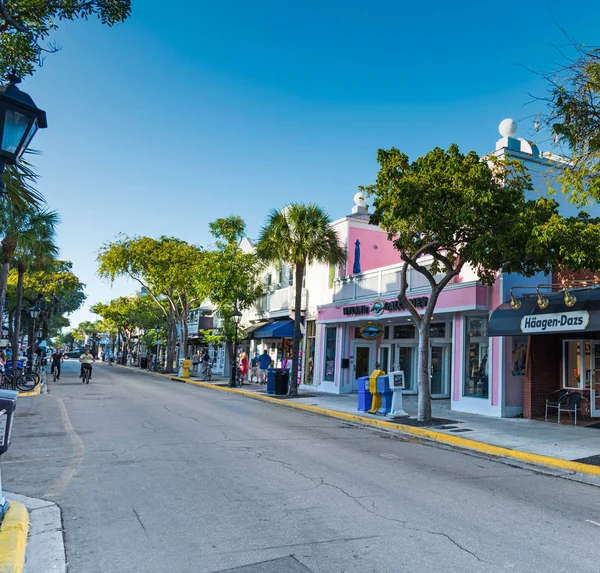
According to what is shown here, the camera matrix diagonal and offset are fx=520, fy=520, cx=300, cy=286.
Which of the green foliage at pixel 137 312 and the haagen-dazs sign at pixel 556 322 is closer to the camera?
the haagen-dazs sign at pixel 556 322

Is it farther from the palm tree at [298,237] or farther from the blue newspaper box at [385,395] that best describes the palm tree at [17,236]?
the blue newspaper box at [385,395]

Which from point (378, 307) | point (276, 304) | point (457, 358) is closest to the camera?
point (457, 358)

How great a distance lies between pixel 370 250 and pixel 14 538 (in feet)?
70.9

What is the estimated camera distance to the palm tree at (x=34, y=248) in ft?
79.2

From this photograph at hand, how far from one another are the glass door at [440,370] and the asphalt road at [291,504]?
416 inches

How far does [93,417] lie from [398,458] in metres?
7.92

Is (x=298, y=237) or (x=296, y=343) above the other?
(x=298, y=237)

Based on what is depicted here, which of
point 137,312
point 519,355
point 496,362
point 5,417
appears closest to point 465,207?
point 496,362

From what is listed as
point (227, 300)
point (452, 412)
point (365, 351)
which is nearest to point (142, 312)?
point (227, 300)

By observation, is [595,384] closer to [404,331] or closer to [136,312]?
[404,331]

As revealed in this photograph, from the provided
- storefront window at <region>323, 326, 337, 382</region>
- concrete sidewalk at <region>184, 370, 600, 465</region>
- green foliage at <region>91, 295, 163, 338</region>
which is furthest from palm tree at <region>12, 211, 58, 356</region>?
green foliage at <region>91, 295, 163, 338</region>

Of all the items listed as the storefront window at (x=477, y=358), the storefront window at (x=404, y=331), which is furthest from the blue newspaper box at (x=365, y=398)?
the storefront window at (x=404, y=331)

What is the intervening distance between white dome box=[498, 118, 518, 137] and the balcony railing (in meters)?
5.29

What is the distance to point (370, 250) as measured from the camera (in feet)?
81.3
